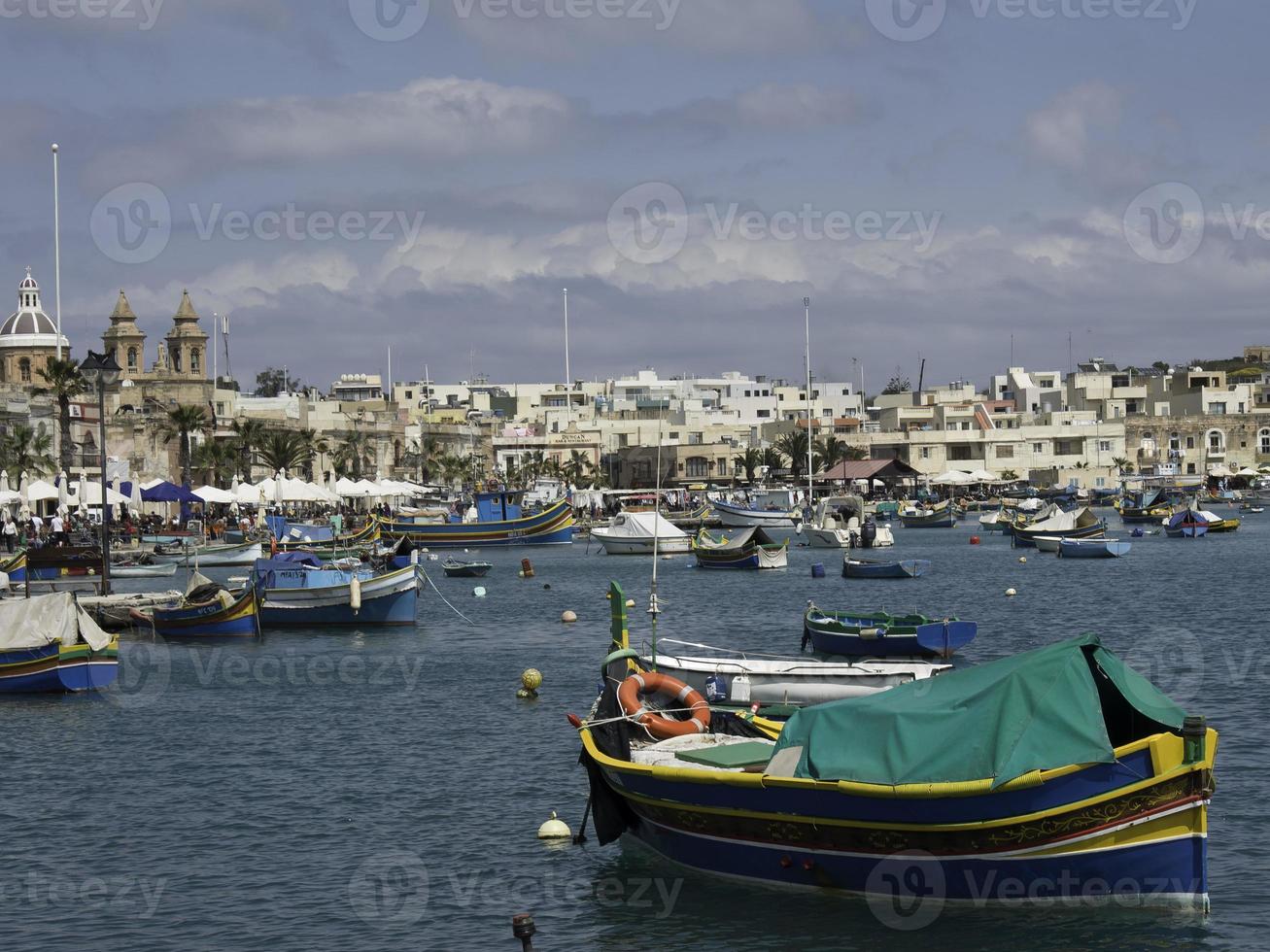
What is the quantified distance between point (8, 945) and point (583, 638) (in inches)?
1059

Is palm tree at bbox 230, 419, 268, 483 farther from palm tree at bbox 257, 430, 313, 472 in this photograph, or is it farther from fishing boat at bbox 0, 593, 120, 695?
fishing boat at bbox 0, 593, 120, 695

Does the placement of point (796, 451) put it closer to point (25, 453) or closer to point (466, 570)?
point (25, 453)

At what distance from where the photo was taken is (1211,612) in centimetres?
4894

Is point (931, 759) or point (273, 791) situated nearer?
point (931, 759)

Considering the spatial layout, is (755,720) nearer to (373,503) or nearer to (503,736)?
(503,736)

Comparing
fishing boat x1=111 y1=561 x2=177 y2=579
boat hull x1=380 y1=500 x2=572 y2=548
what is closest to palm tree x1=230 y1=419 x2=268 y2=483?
boat hull x1=380 y1=500 x2=572 y2=548

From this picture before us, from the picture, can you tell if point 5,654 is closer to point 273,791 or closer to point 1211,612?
point 273,791

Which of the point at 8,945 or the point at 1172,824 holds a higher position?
the point at 1172,824

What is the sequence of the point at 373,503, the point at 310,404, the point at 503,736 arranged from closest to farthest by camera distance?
the point at 503,736
the point at 373,503
the point at 310,404

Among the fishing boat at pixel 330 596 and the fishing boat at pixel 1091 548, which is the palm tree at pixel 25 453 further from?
the fishing boat at pixel 1091 548

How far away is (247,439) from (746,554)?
Answer: 154 feet

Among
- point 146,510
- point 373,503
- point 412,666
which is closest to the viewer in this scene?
point 412,666

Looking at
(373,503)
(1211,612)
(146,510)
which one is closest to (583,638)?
(1211,612)

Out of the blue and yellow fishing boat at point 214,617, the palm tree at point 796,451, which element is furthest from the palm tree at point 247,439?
the blue and yellow fishing boat at point 214,617
